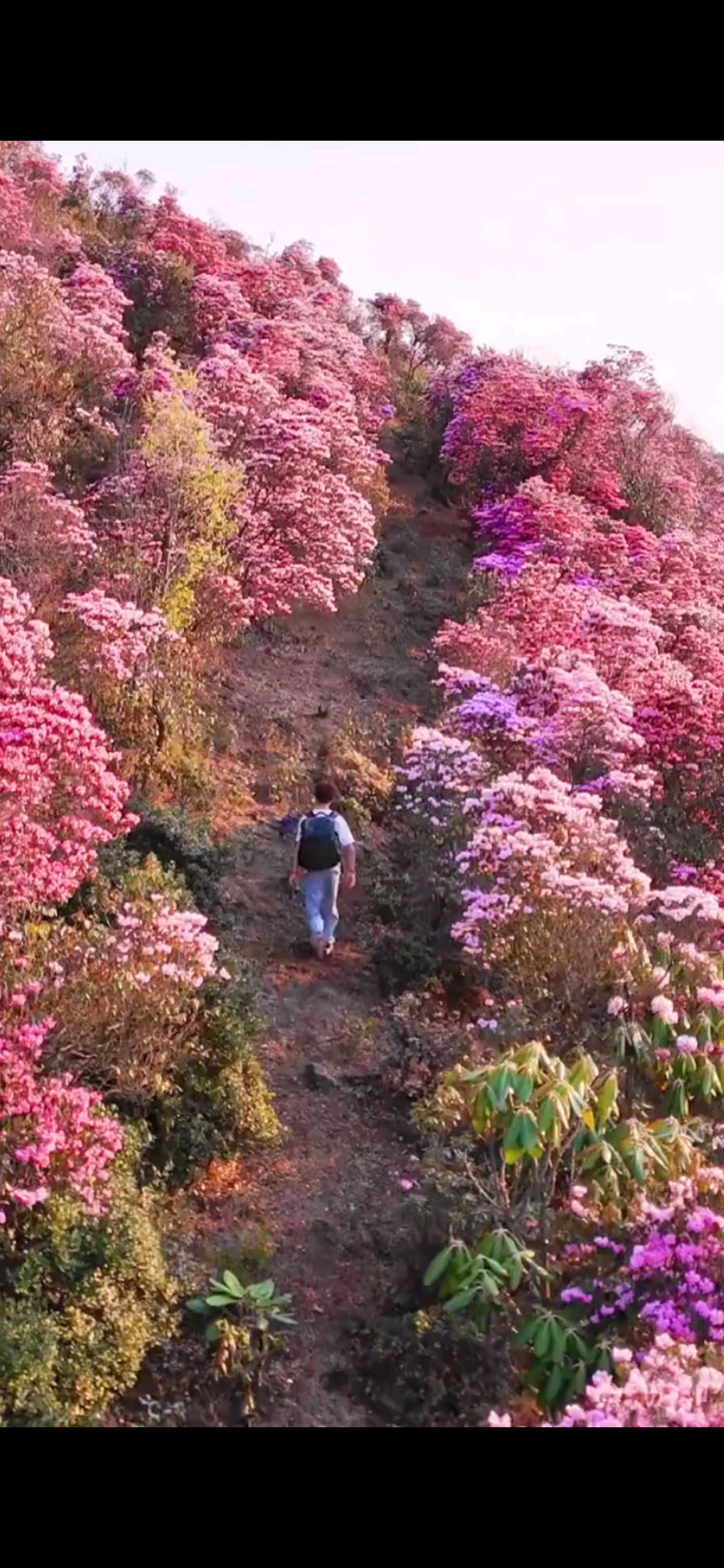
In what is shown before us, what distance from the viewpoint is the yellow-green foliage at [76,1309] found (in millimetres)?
4961

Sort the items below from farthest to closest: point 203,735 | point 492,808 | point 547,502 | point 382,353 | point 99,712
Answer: point 382,353 → point 547,502 → point 203,735 → point 99,712 → point 492,808

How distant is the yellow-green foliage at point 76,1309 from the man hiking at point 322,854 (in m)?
3.40

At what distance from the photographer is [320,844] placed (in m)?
8.91

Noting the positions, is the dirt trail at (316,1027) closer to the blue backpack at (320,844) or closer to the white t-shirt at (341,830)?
the blue backpack at (320,844)

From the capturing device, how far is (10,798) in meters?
6.59

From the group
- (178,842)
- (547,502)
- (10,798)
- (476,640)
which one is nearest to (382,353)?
(547,502)

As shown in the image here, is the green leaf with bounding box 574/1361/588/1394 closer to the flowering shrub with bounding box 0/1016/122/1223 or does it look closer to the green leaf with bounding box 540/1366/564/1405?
the green leaf with bounding box 540/1366/564/1405

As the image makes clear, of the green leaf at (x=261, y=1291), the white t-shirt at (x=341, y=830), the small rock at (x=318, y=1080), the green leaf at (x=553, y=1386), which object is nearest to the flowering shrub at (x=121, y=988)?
the green leaf at (x=261, y=1291)

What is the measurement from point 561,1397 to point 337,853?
4.55 meters

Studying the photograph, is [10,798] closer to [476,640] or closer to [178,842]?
[178,842]

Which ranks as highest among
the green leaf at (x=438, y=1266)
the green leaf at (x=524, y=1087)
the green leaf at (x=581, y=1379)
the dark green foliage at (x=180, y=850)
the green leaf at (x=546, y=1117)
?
the dark green foliage at (x=180, y=850)

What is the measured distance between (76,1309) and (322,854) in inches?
164

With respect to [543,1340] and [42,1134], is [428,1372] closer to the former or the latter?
[543,1340]

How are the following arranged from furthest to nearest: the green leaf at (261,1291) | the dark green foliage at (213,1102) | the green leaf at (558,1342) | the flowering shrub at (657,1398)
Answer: the dark green foliage at (213,1102), the green leaf at (261,1291), the green leaf at (558,1342), the flowering shrub at (657,1398)
